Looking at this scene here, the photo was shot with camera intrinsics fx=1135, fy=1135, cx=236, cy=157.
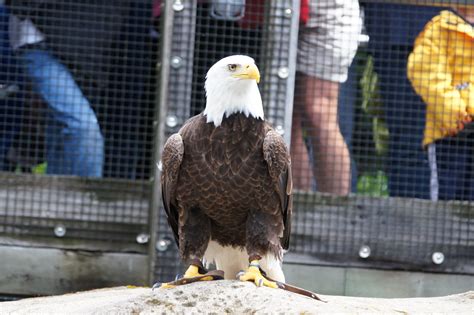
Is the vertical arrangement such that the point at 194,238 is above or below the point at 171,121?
below

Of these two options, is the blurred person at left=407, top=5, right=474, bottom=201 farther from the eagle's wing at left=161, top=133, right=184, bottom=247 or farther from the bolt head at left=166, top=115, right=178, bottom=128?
the eagle's wing at left=161, top=133, right=184, bottom=247

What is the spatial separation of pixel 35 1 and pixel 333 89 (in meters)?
2.11

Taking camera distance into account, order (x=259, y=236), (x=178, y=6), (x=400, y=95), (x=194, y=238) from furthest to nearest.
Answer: (x=400, y=95)
(x=178, y=6)
(x=194, y=238)
(x=259, y=236)

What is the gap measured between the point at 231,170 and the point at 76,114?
1.93 meters

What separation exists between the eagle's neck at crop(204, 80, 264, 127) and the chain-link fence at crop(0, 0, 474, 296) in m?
1.38

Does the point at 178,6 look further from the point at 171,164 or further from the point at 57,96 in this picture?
the point at 171,164

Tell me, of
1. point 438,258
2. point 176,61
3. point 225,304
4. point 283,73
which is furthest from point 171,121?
point 225,304

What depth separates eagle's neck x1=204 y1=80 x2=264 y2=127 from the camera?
6.21 meters

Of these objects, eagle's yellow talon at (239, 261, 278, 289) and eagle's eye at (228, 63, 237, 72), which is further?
eagle's eye at (228, 63, 237, 72)

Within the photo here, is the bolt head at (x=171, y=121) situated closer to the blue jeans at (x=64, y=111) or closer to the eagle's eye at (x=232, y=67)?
the blue jeans at (x=64, y=111)

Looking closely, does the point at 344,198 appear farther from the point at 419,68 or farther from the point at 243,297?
the point at 243,297

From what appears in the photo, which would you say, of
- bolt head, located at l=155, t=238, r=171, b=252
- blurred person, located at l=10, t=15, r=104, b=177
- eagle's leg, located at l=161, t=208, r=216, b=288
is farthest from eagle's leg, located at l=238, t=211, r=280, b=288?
blurred person, located at l=10, t=15, r=104, b=177

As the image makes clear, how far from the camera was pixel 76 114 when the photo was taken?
7734 millimetres

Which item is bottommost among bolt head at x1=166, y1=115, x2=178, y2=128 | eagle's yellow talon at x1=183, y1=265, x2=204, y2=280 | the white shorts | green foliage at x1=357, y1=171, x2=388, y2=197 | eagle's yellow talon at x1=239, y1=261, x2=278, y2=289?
eagle's yellow talon at x1=183, y1=265, x2=204, y2=280
